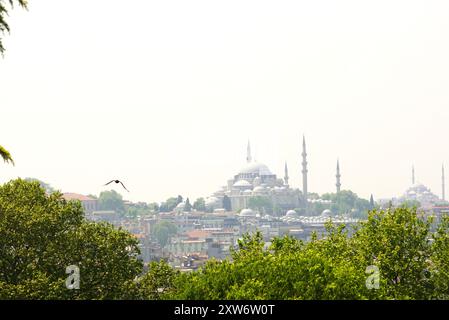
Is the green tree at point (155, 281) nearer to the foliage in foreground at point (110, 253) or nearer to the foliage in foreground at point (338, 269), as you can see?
the foliage in foreground at point (110, 253)

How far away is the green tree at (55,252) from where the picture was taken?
28.4 meters

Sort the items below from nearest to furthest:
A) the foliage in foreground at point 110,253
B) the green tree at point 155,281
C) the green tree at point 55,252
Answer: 1. the foliage in foreground at point 110,253
2. the green tree at point 55,252
3. the green tree at point 155,281

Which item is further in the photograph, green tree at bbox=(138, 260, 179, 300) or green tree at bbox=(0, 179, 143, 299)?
green tree at bbox=(138, 260, 179, 300)

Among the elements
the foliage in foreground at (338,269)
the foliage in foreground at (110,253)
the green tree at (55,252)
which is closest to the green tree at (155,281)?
the foliage in foreground at (110,253)

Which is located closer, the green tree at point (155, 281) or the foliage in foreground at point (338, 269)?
the foliage in foreground at point (338, 269)

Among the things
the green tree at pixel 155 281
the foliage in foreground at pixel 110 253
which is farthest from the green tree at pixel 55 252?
the green tree at pixel 155 281

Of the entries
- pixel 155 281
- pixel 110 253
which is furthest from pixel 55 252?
pixel 155 281

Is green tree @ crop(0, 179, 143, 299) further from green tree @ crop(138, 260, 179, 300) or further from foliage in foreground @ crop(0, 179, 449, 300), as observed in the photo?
green tree @ crop(138, 260, 179, 300)

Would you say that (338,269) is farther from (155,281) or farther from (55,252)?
(55,252)

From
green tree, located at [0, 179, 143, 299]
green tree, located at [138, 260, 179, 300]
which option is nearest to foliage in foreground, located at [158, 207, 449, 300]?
green tree, located at [138, 260, 179, 300]

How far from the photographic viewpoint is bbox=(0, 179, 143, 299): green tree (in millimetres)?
28438

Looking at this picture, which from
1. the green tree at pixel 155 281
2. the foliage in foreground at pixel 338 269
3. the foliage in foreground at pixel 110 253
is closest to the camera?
the foliage in foreground at pixel 338 269

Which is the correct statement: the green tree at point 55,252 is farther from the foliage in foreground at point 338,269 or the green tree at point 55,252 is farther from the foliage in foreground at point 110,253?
the foliage in foreground at point 338,269
